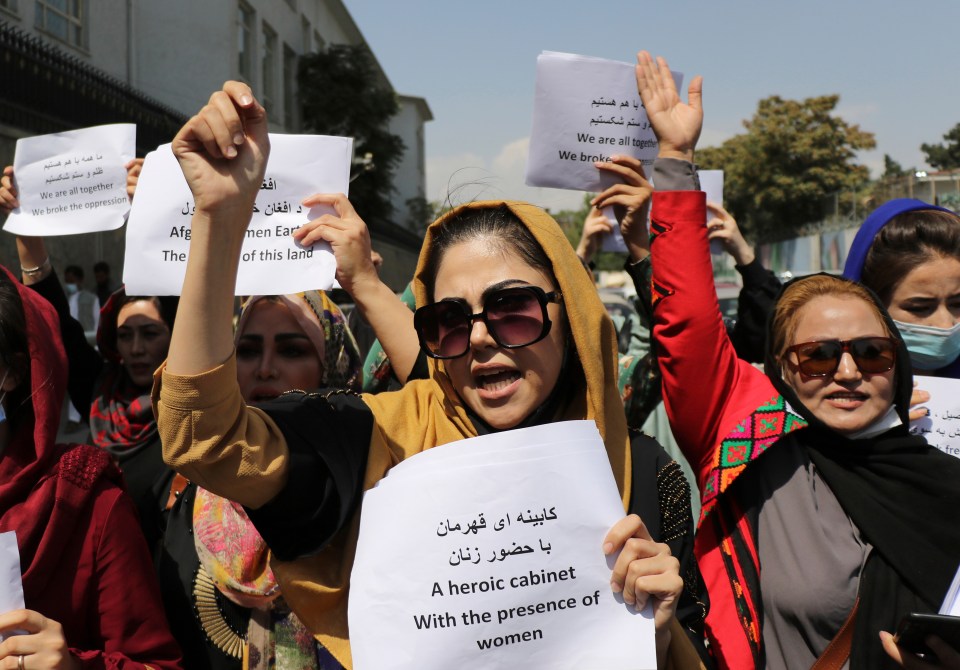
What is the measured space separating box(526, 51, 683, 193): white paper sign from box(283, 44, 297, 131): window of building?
32.5 meters

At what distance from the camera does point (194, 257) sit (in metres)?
1.39

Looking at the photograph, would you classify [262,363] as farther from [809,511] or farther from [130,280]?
[809,511]

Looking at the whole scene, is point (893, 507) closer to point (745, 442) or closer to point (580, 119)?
point (745, 442)

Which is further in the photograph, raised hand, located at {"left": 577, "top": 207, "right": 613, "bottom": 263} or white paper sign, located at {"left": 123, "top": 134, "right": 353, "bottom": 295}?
raised hand, located at {"left": 577, "top": 207, "right": 613, "bottom": 263}

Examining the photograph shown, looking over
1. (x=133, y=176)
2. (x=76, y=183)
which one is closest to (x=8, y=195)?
(x=76, y=183)

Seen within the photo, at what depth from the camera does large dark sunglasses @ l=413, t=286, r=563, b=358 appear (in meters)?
1.68

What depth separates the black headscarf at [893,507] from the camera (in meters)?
1.85

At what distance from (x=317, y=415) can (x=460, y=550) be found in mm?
367

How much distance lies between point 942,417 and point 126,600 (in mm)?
2046

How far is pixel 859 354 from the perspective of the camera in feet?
6.57

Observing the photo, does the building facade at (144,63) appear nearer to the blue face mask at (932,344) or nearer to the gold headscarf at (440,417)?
the gold headscarf at (440,417)

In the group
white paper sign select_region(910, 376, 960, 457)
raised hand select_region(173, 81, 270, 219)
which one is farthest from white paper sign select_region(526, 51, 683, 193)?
raised hand select_region(173, 81, 270, 219)

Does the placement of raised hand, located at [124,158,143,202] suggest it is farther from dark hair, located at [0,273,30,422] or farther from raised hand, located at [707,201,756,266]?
raised hand, located at [707,201,756,266]

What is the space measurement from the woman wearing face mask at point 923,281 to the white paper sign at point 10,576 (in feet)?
7.36
